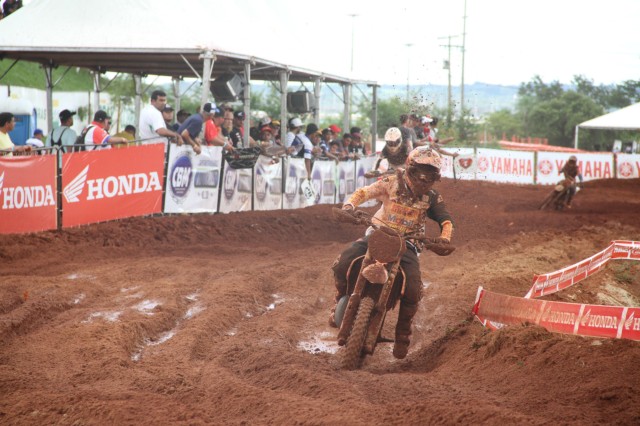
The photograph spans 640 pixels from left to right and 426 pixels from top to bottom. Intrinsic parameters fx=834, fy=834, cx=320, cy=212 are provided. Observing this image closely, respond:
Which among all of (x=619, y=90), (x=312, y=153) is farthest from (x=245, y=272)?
(x=619, y=90)

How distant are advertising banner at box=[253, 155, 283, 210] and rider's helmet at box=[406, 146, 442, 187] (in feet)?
35.5

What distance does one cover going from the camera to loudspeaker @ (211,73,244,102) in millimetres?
20250

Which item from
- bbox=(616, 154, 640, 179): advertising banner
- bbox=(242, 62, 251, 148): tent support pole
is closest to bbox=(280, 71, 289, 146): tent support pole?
bbox=(242, 62, 251, 148): tent support pole

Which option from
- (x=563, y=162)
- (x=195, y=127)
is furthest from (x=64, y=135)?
(x=563, y=162)

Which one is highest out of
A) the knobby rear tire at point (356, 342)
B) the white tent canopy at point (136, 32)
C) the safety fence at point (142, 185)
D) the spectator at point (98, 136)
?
the white tent canopy at point (136, 32)

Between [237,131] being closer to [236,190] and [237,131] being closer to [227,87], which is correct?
[227,87]

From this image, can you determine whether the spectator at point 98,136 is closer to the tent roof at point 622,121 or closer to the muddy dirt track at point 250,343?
the muddy dirt track at point 250,343

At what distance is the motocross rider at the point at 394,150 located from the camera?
1216 cm

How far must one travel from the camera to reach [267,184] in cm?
1872

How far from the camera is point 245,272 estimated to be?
11891 mm

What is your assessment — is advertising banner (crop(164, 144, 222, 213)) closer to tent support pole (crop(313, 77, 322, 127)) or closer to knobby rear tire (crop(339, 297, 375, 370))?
tent support pole (crop(313, 77, 322, 127))

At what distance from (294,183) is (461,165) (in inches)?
605

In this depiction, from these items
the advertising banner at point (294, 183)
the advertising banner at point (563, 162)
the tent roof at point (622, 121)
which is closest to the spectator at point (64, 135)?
the advertising banner at point (294, 183)

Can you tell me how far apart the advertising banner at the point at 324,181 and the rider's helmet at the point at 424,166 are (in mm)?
13662
